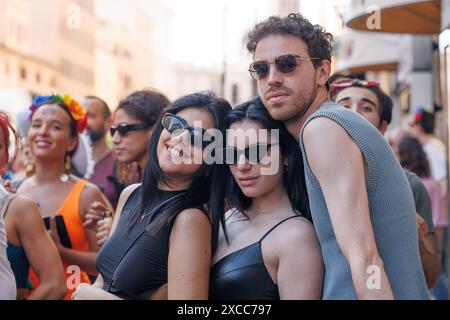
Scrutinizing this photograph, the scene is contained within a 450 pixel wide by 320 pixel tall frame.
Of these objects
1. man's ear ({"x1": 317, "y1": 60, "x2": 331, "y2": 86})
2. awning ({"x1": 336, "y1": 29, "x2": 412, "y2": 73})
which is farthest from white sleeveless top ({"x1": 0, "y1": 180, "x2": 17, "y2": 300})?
awning ({"x1": 336, "y1": 29, "x2": 412, "y2": 73})

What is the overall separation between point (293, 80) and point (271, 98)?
4.3 inches

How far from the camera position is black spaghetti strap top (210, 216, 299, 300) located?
3.01 m

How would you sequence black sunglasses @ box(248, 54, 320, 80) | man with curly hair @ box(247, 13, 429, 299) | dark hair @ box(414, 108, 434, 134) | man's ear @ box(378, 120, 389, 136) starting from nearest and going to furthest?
man with curly hair @ box(247, 13, 429, 299) → black sunglasses @ box(248, 54, 320, 80) → man's ear @ box(378, 120, 389, 136) → dark hair @ box(414, 108, 434, 134)

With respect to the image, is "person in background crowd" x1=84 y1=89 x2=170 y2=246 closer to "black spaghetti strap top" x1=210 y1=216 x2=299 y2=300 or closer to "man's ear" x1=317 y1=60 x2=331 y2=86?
"man's ear" x1=317 y1=60 x2=331 y2=86

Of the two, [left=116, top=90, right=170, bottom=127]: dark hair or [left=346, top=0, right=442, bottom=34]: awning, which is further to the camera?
[left=346, top=0, right=442, bottom=34]: awning

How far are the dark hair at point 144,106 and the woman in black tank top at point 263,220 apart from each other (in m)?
2.04

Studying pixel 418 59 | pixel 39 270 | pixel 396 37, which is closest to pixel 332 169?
pixel 39 270

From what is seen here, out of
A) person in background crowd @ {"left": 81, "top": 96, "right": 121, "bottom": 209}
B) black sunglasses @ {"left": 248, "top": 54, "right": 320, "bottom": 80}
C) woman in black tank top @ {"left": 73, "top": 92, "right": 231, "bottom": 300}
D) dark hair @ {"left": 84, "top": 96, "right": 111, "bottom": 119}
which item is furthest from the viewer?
dark hair @ {"left": 84, "top": 96, "right": 111, "bottom": 119}

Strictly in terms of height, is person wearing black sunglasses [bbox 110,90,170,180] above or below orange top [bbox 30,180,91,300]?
above

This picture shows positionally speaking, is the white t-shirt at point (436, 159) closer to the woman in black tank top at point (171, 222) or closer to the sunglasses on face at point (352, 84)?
the sunglasses on face at point (352, 84)

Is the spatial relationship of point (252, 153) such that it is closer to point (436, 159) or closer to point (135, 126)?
point (135, 126)

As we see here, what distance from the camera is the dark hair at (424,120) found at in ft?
32.2

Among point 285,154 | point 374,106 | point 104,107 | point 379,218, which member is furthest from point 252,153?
point 104,107
